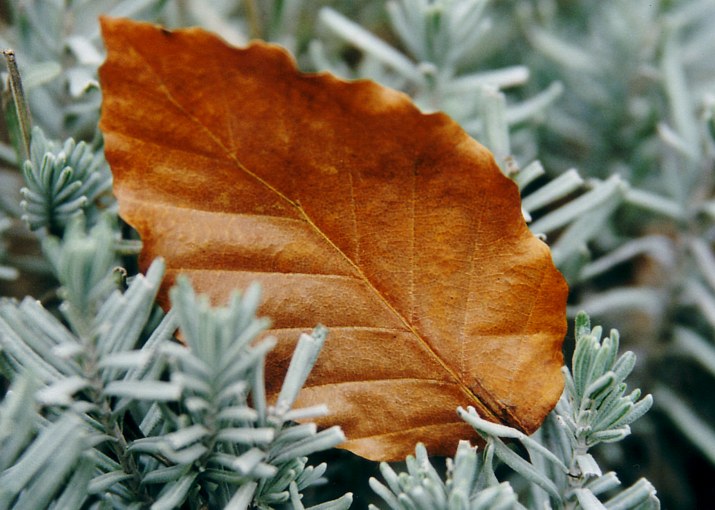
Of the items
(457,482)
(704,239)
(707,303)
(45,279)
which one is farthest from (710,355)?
(45,279)

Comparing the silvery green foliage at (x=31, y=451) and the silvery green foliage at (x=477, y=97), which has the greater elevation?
the silvery green foliage at (x=477, y=97)

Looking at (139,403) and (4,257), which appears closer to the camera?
(139,403)

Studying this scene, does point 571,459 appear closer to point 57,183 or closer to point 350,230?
point 350,230

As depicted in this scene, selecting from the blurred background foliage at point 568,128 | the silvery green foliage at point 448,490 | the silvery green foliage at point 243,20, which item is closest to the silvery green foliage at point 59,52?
the blurred background foliage at point 568,128

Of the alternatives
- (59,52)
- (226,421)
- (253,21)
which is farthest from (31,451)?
(253,21)

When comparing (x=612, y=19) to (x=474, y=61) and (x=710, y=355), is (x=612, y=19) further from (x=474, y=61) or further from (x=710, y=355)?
(x=710, y=355)

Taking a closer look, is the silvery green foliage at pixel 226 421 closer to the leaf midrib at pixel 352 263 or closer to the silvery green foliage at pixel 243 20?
the leaf midrib at pixel 352 263

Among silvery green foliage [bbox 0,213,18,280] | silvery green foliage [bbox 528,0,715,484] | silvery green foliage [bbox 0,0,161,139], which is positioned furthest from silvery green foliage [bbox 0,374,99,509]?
silvery green foliage [bbox 528,0,715,484]
